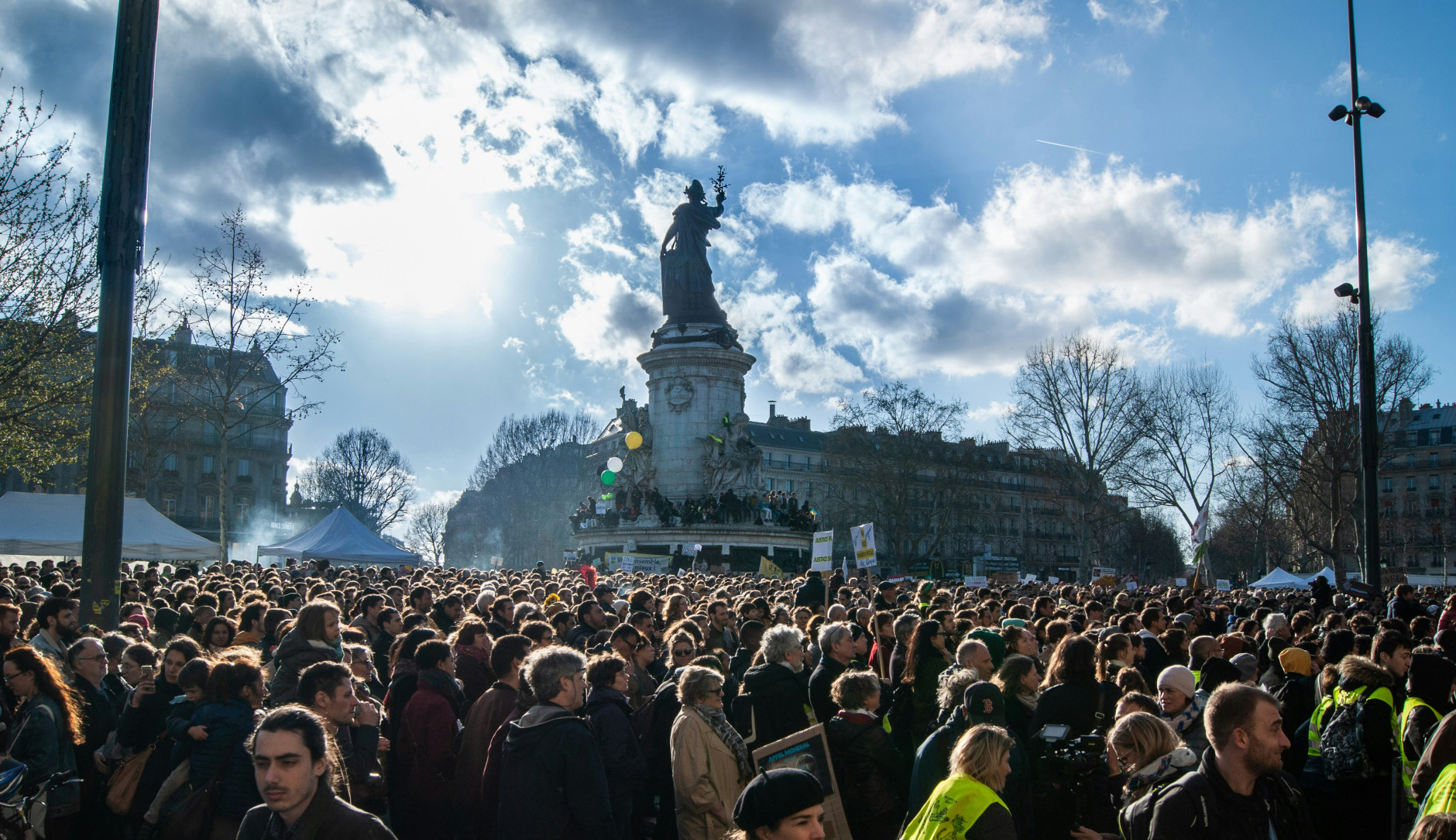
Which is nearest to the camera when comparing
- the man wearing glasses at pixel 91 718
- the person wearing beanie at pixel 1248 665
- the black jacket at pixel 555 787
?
the black jacket at pixel 555 787

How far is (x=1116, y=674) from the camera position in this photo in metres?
6.77

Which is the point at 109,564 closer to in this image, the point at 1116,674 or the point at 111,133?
the point at 111,133

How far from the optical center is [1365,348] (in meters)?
14.7

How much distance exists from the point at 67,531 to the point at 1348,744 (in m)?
23.0

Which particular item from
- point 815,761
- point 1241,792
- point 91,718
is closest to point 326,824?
point 815,761

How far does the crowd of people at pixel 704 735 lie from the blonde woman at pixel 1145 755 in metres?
0.01

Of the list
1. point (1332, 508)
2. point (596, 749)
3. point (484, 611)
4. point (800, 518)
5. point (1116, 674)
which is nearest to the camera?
point (596, 749)

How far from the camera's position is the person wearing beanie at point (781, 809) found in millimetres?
2789

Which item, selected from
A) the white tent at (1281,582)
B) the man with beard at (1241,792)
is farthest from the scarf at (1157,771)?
the white tent at (1281,582)

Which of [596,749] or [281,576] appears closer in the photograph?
[596,749]

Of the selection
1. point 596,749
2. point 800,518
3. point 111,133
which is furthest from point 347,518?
point 596,749

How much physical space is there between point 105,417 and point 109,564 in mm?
1233

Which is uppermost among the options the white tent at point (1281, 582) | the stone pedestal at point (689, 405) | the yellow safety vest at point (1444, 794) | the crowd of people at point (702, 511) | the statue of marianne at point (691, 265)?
the statue of marianne at point (691, 265)

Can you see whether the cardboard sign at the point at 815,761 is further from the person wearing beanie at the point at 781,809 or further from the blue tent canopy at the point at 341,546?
the blue tent canopy at the point at 341,546
